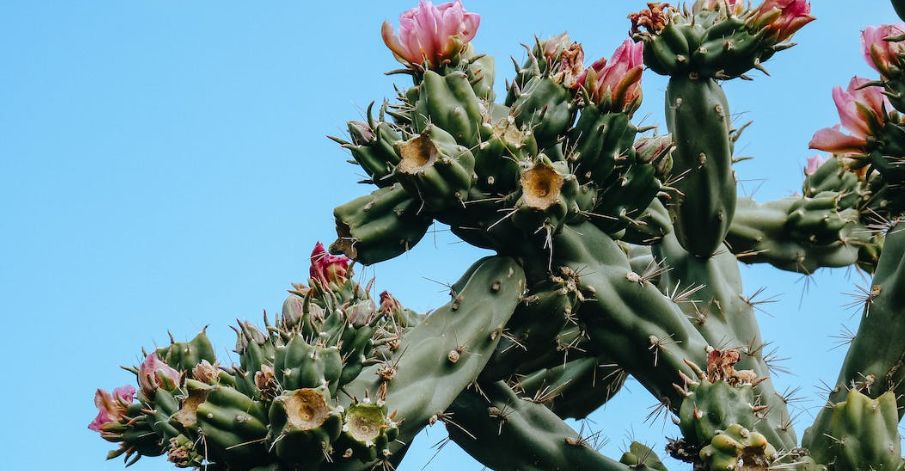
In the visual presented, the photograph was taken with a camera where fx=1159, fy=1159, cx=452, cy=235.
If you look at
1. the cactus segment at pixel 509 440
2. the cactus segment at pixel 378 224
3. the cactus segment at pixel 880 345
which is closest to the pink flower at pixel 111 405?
the cactus segment at pixel 378 224

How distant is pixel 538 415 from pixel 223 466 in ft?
3.74

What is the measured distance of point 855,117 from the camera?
4121 millimetres

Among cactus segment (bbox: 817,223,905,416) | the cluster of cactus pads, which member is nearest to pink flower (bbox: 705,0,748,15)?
the cluster of cactus pads

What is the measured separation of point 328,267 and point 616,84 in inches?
44.8

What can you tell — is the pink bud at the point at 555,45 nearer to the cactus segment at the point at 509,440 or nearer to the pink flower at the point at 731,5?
the pink flower at the point at 731,5

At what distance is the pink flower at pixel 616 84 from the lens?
3.45m

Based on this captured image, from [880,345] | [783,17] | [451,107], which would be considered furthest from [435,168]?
[880,345]

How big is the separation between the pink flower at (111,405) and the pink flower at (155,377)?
0.20m

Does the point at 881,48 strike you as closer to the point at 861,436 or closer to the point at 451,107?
the point at 861,436

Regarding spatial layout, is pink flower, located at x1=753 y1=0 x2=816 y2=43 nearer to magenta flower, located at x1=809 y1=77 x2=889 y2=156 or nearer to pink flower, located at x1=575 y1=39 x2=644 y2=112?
magenta flower, located at x1=809 y1=77 x2=889 y2=156

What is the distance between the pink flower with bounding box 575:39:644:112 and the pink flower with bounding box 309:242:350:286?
1.01 meters

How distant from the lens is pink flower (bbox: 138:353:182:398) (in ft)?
11.2

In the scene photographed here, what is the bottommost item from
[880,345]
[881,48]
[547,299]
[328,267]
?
[547,299]

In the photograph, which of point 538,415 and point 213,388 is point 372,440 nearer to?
point 213,388
